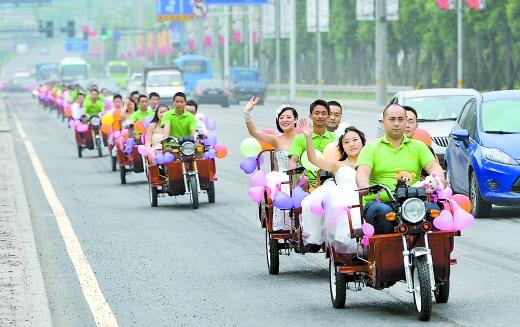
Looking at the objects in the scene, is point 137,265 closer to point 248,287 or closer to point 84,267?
point 84,267

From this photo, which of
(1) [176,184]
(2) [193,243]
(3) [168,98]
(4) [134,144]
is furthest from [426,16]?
(2) [193,243]

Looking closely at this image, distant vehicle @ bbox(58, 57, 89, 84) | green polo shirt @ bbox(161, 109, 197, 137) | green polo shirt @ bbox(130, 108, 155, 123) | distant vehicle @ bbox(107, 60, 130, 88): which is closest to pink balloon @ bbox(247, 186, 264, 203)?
green polo shirt @ bbox(161, 109, 197, 137)

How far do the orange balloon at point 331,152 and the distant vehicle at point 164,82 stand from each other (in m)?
65.2

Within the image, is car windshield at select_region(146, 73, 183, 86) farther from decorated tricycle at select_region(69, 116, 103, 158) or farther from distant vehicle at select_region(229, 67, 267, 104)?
decorated tricycle at select_region(69, 116, 103, 158)

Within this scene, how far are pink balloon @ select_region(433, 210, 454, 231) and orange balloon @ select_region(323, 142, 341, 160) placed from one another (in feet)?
6.63

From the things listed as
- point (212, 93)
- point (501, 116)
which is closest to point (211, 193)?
point (501, 116)

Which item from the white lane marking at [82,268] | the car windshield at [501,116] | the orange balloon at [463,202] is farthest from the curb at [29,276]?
the car windshield at [501,116]

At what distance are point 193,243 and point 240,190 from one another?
8.38 meters

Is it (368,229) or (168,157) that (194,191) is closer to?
(168,157)

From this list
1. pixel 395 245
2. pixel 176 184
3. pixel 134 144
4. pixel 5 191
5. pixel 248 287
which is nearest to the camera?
pixel 395 245

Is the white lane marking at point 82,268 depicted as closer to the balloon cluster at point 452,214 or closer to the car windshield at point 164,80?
the balloon cluster at point 452,214

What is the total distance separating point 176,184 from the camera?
22.5 m

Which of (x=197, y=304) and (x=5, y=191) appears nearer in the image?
(x=197, y=304)

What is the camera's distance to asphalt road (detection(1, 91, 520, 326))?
37.1 ft
